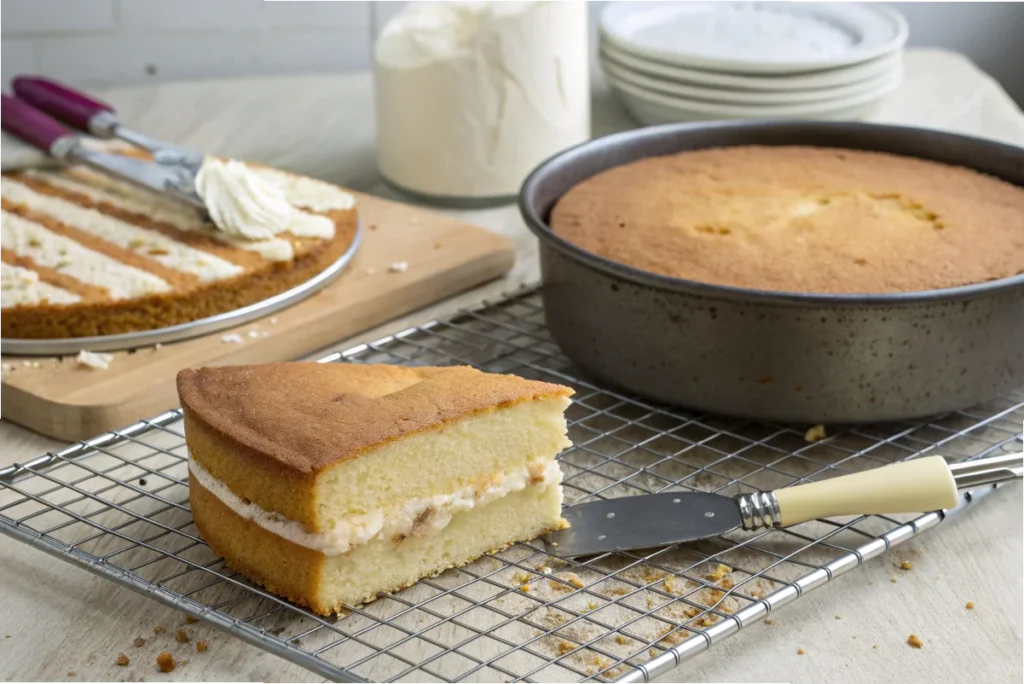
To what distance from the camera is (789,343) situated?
1479mm

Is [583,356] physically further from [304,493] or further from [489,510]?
[304,493]

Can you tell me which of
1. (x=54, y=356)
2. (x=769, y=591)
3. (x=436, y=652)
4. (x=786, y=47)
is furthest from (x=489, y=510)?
(x=786, y=47)

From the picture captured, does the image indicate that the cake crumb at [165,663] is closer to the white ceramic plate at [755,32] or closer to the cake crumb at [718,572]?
the cake crumb at [718,572]

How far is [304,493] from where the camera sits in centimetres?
120

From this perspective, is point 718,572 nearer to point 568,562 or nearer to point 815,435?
point 568,562

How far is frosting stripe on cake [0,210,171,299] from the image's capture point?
5.94ft

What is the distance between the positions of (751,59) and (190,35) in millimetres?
1597

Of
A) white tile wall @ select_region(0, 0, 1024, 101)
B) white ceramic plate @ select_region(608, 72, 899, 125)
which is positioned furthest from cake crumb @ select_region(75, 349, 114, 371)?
white tile wall @ select_region(0, 0, 1024, 101)

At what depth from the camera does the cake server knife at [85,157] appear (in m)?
2.05

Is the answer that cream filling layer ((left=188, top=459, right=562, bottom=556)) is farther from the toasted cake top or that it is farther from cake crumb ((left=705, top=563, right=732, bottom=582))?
cake crumb ((left=705, top=563, right=732, bottom=582))

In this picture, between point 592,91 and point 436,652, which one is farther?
point 592,91

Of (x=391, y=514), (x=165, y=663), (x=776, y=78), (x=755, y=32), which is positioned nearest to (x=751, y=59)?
(x=776, y=78)

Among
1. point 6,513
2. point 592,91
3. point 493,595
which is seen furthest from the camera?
point 592,91

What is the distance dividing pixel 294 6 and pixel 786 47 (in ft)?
4.60
